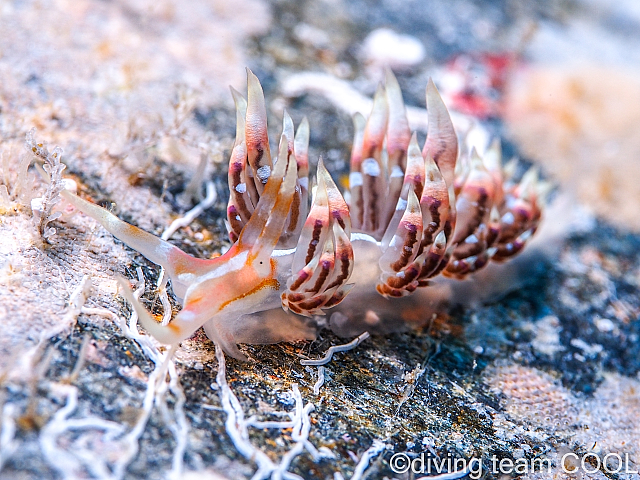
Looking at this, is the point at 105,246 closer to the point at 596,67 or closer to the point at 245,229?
the point at 245,229

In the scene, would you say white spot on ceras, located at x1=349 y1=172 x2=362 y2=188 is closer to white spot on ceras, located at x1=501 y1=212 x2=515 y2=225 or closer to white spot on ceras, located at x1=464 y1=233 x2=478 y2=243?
white spot on ceras, located at x1=464 y1=233 x2=478 y2=243

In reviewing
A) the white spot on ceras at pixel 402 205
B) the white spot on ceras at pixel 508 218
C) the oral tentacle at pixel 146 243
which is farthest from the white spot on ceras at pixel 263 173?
the white spot on ceras at pixel 508 218

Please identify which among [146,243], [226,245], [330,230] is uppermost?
[330,230]

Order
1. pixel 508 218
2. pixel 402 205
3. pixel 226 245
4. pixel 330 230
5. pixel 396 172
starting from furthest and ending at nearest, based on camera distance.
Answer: pixel 508 218, pixel 226 245, pixel 396 172, pixel 402 205, pixel 330 230

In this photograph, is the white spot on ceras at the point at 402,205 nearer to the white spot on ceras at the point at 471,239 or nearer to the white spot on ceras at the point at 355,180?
the white spot on ceras at the point at 355,180

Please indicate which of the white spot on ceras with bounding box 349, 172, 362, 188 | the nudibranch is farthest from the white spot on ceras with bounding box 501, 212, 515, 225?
the white spot on ceras with bounding box 349, 172, 362, 188

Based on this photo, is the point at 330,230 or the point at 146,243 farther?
the point at 330,230

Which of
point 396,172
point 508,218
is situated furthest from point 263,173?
point 508,218

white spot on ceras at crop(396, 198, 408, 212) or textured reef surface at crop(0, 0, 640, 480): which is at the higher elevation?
white spot on ceras at crop(396, 198, 408, 212)

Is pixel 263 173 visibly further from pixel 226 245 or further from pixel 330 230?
pixel 226 245
